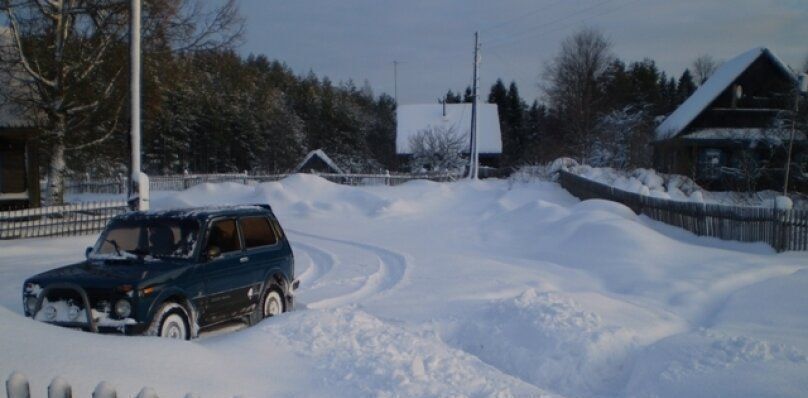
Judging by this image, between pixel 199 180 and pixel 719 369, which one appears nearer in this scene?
pixel 719 369

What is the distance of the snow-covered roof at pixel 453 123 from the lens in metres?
60.0

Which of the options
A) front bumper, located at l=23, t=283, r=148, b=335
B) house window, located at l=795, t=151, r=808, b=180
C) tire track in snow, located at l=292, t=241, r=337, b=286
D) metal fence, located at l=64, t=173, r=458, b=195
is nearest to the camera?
front bumper, located at l=23, t=283, r=148, b=335

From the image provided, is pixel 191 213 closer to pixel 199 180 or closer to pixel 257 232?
pixel 257 232

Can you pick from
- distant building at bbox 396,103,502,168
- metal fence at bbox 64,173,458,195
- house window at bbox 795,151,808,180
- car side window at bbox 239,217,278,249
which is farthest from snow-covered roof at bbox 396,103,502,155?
car side window at bbox 239,217,278,249

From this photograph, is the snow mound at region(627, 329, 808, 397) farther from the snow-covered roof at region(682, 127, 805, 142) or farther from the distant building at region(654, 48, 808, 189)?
the distant building at region(654, 48, 808, 189)

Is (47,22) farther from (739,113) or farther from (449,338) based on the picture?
(739,113)

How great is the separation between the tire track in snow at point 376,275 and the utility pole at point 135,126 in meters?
4.48

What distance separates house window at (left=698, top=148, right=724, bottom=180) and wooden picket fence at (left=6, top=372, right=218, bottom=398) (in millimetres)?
41219

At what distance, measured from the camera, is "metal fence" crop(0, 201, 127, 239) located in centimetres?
1834

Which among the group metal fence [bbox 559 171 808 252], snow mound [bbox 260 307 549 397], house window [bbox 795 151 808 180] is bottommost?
snow mound [bbox 260 307 549 397]

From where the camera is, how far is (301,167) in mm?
60094

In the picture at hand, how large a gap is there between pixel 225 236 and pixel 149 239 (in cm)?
104

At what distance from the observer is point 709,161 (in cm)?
4100

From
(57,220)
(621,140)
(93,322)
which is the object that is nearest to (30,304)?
(93,322)
